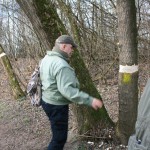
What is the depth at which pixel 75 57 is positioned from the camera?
20.7 ft

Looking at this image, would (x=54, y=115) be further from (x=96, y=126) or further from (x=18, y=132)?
(x=18, y=132)

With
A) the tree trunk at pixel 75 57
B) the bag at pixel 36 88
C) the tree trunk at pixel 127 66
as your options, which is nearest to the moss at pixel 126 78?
the tree trunk at pixel 127 66

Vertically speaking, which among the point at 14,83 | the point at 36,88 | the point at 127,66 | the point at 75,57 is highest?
the point at 75,57

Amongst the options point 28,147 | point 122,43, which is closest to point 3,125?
point 28,147

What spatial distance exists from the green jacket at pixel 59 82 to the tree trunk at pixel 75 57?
0.79m

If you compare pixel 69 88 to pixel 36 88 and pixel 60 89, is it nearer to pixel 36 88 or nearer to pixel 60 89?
→ pixel 60 89

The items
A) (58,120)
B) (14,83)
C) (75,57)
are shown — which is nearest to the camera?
(58,120)

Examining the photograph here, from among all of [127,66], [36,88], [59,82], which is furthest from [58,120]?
→ [127,66]

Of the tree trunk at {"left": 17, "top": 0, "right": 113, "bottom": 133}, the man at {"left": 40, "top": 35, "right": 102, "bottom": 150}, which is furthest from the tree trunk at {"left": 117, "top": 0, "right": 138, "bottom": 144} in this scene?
the man at {"left": 40, "top": 35, "right": 102, "bottom": 150}

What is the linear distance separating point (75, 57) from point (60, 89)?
1248 mm

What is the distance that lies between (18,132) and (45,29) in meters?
2.99

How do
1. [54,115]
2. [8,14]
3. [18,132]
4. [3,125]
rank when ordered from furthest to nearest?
[8,14]
[3,125]
[18,132]
[54,115]

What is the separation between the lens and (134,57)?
5863 millimetres

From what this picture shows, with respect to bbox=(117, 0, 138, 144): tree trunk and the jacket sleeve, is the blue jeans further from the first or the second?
bbox=(117, 0, 138, 144): tree trunk
